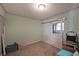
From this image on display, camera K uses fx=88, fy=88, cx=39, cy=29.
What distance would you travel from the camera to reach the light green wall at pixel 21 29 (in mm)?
2227

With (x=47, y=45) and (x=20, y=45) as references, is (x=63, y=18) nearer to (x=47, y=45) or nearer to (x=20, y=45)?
(x=47, y=45)

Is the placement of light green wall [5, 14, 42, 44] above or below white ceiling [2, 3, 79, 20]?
below

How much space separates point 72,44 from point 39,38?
3.19ft

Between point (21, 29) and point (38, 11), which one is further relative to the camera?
point (38, 11)

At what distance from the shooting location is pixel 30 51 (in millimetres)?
2643

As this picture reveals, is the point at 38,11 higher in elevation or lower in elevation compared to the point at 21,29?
higher

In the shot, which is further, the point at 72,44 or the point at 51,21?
the point at 51,21

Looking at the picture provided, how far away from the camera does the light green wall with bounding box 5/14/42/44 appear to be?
2227 mm

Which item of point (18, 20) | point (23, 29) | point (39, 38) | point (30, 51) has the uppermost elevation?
point (18, 20)

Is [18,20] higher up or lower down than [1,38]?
higher up

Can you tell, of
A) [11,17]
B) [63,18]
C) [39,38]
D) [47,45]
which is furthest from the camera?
[47,45]

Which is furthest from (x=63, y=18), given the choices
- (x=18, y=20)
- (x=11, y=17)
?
(x=11, y=17)

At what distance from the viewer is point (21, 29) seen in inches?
96.3

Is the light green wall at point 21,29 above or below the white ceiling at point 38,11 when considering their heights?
below
